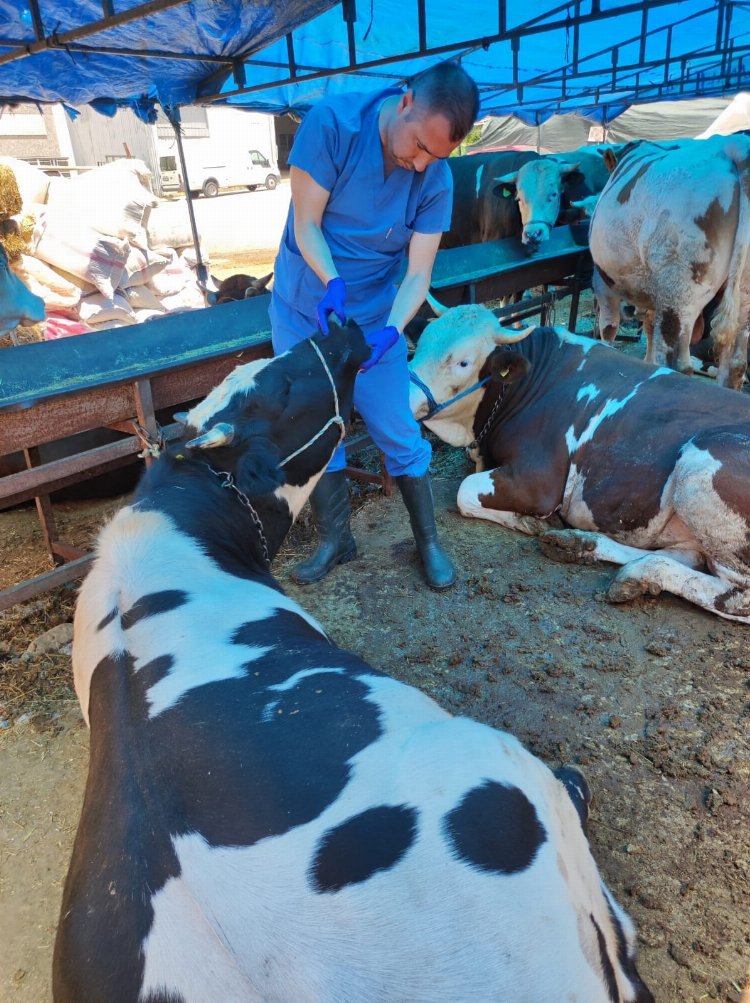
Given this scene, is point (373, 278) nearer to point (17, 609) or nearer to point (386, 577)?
point (386, 577)

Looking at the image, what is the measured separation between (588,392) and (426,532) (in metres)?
1.21

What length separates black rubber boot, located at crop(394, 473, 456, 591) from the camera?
11.5ft

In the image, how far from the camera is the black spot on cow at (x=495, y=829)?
1214mm

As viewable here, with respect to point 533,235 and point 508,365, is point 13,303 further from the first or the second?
point 533,235

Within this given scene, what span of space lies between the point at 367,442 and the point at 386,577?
3.18 ft

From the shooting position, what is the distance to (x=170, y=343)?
12.5ft

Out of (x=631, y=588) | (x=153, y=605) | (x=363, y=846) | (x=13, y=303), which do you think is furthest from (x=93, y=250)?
(x=363, y=846)

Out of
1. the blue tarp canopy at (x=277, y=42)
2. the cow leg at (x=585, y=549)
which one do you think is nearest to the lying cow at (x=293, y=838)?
the cow leg at (x=585, y=549)

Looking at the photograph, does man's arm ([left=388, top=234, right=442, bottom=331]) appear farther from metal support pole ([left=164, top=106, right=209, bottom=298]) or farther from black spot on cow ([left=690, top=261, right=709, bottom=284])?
metal support pole ([left=164, top=106, right=209, bottom=298])

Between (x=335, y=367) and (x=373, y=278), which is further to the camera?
(x=373, y=278)

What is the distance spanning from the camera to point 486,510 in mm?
4055

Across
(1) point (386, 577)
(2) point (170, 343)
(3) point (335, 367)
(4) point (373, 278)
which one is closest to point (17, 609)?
(2) point (170, 343)

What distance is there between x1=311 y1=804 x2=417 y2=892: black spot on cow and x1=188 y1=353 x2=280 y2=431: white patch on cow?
4.68 ft

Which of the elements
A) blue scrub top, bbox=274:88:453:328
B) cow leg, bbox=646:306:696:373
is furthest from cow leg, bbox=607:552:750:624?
cow leg, bbox=646:306:696:373
